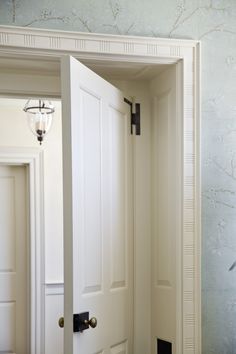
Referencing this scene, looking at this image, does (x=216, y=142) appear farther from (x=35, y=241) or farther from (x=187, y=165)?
(x=35, y=241)

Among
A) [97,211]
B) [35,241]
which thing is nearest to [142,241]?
[97,211]

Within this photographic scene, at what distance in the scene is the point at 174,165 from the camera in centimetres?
229

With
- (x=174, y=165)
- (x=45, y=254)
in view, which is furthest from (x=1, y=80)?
(x=45, y=254)

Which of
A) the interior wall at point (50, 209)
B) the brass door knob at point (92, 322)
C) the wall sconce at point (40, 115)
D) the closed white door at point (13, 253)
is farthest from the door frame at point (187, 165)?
the closed white door at point (13, 253)

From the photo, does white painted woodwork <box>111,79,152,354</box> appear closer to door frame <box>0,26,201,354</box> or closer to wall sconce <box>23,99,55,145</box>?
door frame <box>0,26,201,354</box>

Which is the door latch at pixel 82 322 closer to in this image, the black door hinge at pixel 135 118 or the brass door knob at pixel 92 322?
the brass door knob at pixel 92 322

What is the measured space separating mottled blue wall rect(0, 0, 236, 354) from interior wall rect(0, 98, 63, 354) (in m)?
2.42

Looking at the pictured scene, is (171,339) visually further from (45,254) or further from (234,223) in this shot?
(45,254)

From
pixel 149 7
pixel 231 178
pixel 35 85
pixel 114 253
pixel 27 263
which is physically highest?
pixel 149 7

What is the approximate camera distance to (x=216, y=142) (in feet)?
7.45

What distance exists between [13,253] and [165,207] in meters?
2.68

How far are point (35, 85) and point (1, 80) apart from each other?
16 cm

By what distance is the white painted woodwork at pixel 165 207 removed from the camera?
226 cm

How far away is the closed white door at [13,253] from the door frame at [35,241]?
5.4 inches
